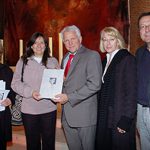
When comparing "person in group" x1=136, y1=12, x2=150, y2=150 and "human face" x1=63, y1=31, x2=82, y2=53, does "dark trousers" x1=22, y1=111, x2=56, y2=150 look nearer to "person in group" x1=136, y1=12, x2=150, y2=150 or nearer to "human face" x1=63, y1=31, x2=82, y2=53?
"human face" x1=63, y1=31, x2=82, y2=53

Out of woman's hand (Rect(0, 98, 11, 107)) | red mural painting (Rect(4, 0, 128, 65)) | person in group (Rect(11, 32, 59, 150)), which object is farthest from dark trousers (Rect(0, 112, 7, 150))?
red mural painting (Rect(4, 0, 128, 65))

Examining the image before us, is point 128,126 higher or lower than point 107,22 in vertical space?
lower

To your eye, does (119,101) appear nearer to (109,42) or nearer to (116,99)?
(116,99)

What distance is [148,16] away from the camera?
2395mm

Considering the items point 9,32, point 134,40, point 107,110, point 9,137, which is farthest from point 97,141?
point 9,32

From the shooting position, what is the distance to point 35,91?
285 centimetres

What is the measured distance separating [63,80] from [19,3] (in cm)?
484

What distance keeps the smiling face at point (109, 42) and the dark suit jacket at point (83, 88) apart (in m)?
0.14

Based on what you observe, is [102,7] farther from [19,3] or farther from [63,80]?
[63,80]

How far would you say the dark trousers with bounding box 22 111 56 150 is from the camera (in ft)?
9.71

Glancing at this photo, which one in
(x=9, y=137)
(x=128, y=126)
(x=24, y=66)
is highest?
(x=24, y=66)

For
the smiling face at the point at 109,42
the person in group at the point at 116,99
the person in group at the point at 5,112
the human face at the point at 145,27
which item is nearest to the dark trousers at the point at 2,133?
the person in group at the point at 5,112

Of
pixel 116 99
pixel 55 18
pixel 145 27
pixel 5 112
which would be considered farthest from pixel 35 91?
pixel 55 18

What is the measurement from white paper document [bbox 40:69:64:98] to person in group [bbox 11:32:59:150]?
13 centimetres
